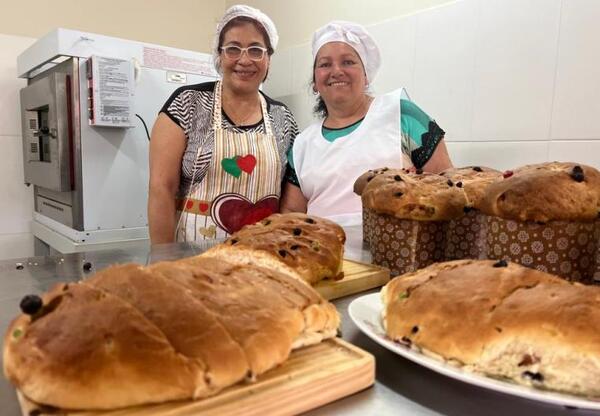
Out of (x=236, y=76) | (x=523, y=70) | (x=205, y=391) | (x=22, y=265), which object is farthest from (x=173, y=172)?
(x=205, y=391)

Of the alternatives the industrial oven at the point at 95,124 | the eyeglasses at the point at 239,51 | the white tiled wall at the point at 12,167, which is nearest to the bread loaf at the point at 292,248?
the eyeglasses at the point at 239,51

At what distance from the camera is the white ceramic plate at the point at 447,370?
17.8 inches

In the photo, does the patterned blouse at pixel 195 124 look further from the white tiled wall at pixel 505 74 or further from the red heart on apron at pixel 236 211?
the white tiled wall at pixel 505 74

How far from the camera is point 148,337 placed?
448 mm

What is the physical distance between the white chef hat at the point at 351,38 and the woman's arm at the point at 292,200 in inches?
21.5

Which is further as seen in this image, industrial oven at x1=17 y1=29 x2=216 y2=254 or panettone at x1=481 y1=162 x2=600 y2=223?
industrial oven at x1=17 y1=29 x2=216 y2=254

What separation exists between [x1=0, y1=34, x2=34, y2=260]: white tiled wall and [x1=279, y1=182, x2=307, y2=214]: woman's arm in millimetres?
1642

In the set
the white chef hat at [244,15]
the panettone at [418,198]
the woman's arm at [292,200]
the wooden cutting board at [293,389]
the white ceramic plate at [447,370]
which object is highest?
the white chef hat at [244,15]

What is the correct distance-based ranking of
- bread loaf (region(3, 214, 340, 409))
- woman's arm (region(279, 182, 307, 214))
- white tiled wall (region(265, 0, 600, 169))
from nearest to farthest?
1. bread loaf (region(3, 214, 340, 409))
2. white tiled wall (region(265, 0, 600, 169))
3. woman's arm (region(279, 182, 307, 214))

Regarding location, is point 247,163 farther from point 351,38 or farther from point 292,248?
point 292,248

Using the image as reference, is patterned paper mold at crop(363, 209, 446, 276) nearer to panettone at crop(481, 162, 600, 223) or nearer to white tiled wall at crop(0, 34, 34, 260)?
panettone at crop(481, 162, 600, 223)

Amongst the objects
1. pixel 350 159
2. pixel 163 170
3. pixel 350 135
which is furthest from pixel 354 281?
pixel 163 170

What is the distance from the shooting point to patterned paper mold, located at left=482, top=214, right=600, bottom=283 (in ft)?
2.55

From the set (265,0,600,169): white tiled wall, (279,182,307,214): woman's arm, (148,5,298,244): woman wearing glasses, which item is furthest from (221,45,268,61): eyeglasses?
(265,0,600,169): white tiled wall
